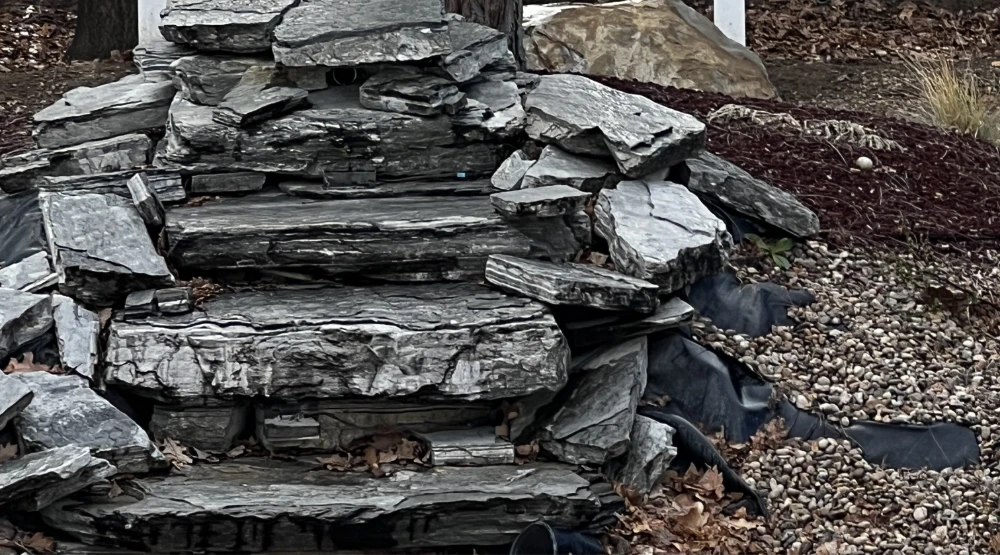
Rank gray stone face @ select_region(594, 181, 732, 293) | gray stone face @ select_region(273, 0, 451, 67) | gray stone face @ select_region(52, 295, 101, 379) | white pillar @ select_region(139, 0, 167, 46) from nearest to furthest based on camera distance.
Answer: gray stone face @ select_region(52, 295, 101, 379)
gray stone face @ select_region(594, 181, 732, 293)
gray stone face @ select_region(273, 0, 451, 67)
white pillar @ select_region(139, 0, 167, 46)

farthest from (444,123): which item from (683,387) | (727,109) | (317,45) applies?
(727,109)

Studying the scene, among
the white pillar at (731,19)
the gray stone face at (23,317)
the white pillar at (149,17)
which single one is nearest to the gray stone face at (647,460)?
the gray stone face at (23,317)

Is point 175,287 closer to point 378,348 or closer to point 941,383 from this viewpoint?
point 378,348

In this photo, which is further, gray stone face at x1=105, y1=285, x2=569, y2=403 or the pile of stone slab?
gray stone face at x1=105, y1=285, x2=569, y2=403

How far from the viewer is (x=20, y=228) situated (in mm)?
5613

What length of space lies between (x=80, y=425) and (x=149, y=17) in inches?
181

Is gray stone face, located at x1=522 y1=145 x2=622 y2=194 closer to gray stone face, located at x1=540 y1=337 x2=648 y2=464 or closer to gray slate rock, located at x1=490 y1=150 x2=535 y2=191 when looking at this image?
gray slate rock, located at x1=490 y1=150 x2=535 y2=191

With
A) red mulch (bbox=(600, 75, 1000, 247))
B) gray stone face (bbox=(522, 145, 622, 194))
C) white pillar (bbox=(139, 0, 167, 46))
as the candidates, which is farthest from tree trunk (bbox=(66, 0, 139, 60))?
gray stone face (bbox=(522, 145, 622, 194))

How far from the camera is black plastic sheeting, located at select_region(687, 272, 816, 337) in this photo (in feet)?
17.7

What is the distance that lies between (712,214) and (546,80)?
1260 mm

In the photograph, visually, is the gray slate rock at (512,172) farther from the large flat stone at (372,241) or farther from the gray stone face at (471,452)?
the gray stone face at (471,452)

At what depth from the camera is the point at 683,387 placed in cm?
507

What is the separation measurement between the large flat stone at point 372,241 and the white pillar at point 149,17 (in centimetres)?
348

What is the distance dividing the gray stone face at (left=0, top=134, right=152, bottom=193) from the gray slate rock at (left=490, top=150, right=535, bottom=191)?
1663mm
